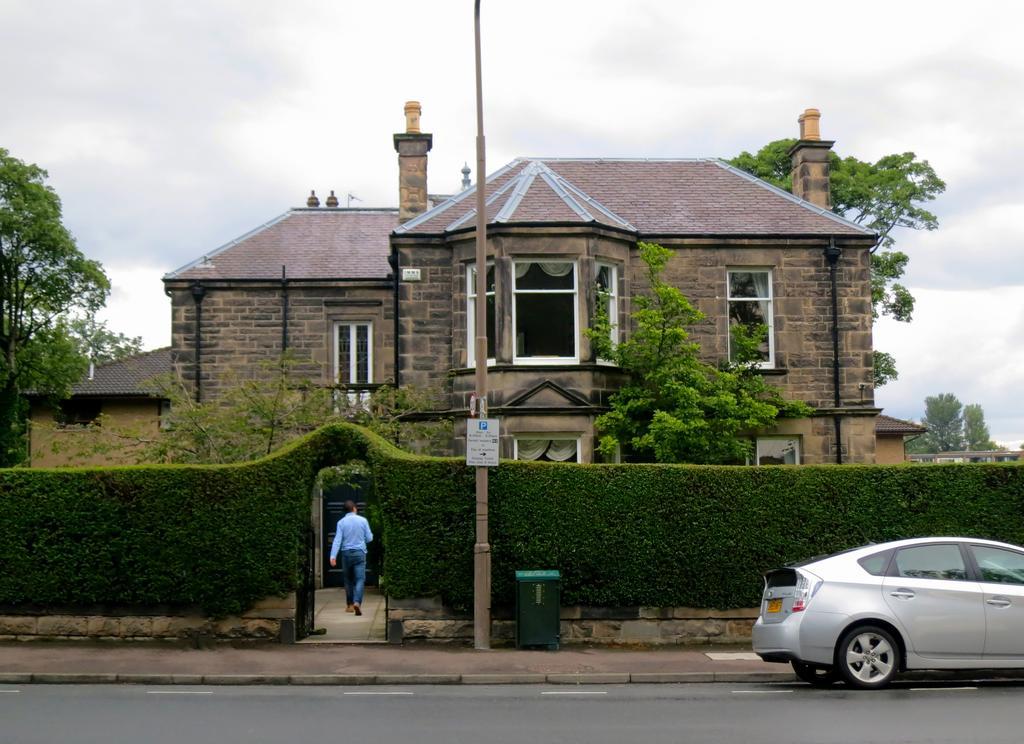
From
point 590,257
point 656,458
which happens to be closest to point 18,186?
point 590,257

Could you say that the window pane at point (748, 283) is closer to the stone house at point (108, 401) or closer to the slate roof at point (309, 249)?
the slate roof at point (309, 249)

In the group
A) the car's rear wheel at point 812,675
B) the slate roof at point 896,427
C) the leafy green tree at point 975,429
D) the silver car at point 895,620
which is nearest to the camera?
the silver car at point 895,620

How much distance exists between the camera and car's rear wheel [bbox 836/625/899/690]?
38.7 feet

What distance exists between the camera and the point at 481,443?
1524 cm

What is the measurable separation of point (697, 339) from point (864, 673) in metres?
11.1

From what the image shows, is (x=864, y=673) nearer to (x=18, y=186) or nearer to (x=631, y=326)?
(x=631, y=326)

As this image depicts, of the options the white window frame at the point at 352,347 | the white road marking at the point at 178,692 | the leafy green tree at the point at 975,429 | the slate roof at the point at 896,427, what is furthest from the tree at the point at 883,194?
the leafy green tree at the point at 975,429

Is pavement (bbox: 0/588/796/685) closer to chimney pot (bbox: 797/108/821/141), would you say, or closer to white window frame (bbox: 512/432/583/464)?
white window frame (bbox: 512/432/583/464)

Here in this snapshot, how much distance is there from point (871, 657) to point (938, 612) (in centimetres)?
84

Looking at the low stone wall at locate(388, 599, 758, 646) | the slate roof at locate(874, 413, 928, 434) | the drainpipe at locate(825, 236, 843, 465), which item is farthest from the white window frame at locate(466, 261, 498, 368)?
the slate roof at locate(874, 413, 928, 434)

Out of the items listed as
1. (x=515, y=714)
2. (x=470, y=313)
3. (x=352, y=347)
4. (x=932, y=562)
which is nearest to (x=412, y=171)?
(x=352, y=347)

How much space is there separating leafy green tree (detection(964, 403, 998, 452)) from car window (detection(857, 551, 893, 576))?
14689 centimetres

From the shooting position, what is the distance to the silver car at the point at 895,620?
1178 cm

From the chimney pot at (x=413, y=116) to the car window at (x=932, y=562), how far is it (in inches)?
638
